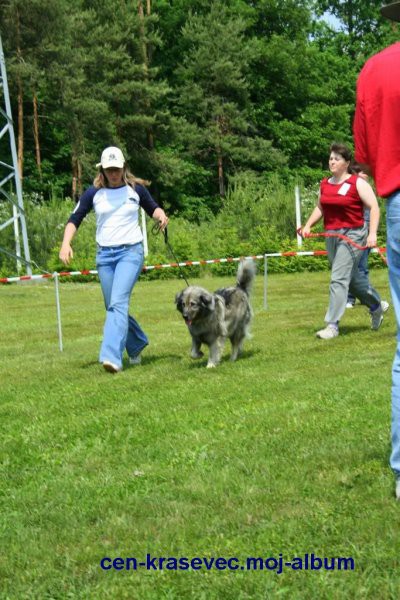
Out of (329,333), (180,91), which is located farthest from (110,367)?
(180,91)

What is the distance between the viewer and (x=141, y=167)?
129ft

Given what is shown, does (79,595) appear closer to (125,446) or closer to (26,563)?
(26,563)

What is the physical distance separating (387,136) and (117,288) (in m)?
4.35

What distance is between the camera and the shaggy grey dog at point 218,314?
24.3ft

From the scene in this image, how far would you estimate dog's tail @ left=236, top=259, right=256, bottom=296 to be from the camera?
27.2ft

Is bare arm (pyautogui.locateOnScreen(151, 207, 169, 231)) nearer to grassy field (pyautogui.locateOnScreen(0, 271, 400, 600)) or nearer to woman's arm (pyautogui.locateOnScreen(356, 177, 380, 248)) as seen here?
grassy field (pyautogui.locateOnScreen(0, 271, 400, 600))

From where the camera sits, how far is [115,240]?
738 cm

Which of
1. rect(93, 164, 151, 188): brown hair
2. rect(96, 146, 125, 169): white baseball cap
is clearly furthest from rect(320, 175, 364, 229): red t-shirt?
rect(96, 146, 125, 169): white baseball cap

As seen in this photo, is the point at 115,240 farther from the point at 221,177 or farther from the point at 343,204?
the point at 221,177

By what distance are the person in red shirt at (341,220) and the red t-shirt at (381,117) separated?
192 inches

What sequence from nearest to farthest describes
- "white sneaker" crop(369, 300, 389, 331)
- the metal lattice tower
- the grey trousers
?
the grey trousers
"white sneaker" crop(369, 300, 389, 331)
the metal lattice tower

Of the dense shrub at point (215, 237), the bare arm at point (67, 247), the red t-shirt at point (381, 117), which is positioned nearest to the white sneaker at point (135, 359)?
the bare arm at point (67, 247)

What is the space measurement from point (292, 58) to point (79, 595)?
45499 mm

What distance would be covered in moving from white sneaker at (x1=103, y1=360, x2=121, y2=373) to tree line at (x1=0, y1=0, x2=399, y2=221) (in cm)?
2785
